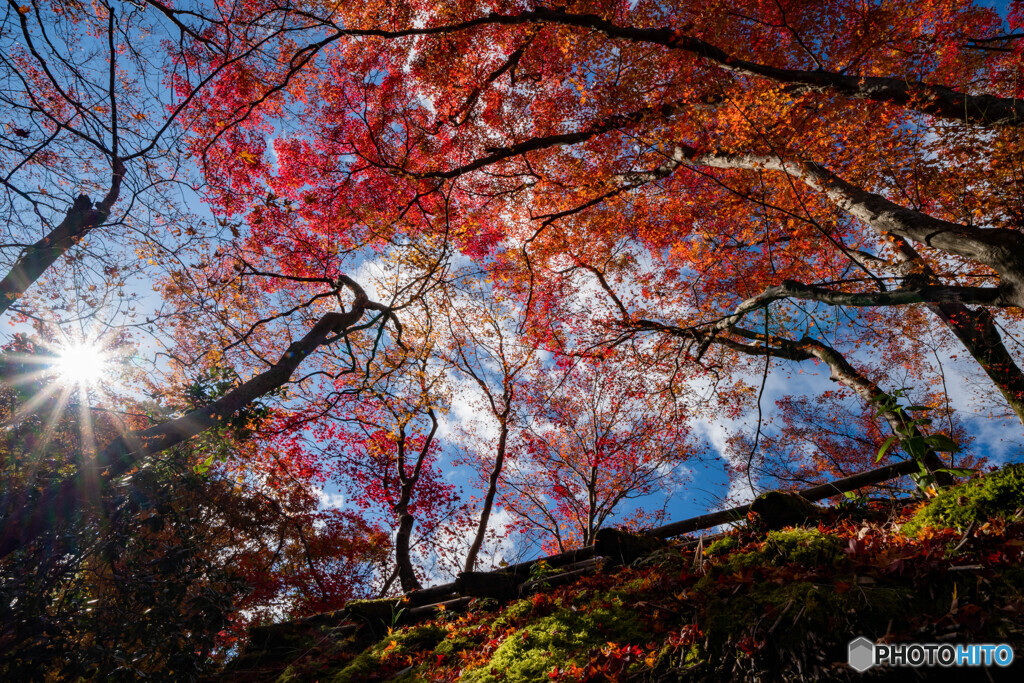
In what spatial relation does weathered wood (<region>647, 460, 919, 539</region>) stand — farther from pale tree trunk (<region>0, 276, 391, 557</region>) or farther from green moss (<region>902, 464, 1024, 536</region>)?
pale tree trunk (<region>0, 276, 391, 557</region>)

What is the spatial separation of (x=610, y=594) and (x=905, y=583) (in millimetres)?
1979

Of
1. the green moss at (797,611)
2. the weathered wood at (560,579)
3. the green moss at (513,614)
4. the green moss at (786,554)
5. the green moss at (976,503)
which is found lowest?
the green moss at (513,614)

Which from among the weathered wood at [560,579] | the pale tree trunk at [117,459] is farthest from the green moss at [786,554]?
the pale tree trunk at [117,459]

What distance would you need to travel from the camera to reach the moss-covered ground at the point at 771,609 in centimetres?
167

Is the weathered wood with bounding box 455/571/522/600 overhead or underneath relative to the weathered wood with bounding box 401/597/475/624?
overhead

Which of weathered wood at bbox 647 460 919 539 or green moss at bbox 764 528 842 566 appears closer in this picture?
green moss at bbox 764 528 842 566

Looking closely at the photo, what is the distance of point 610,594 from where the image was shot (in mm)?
3174

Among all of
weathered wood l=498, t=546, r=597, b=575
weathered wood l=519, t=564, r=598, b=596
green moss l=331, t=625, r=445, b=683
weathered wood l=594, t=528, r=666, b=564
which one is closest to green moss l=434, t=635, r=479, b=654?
green moss l=331, t=625, r=445, b=683

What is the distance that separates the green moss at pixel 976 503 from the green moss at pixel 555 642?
86.3 inches

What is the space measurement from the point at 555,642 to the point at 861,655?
181 cm

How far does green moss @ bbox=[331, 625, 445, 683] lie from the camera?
11.6ft

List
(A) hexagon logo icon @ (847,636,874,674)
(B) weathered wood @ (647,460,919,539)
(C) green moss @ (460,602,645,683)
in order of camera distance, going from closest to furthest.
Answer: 1. (A) hexagon logo icon @ (847,636,874,674)
2. (C) green moss @ (460,602,645,683)
3. (B) weathered wood @ (647,460,919,539)

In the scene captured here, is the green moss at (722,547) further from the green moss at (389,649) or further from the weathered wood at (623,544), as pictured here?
the green moss at (389,649)

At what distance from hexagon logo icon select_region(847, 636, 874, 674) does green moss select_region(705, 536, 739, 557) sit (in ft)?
5.96
